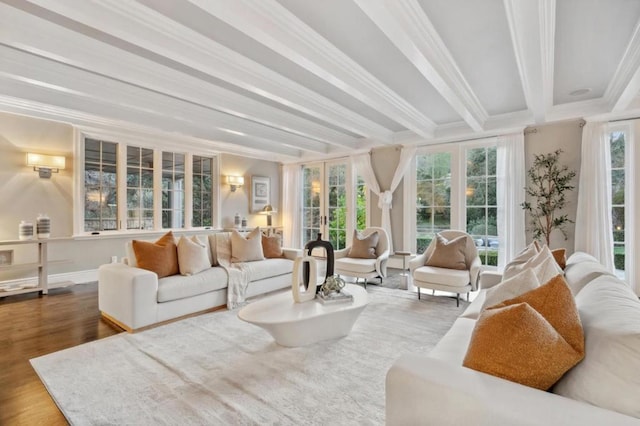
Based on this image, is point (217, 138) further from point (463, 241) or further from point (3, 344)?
point (463, 241)

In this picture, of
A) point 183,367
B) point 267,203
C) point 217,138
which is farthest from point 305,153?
point 183,367

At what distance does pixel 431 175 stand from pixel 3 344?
6056 mm

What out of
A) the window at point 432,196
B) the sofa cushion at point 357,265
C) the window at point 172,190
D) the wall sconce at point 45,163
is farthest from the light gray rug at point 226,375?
the window at point 172,190

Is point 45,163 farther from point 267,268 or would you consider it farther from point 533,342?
point 533,342

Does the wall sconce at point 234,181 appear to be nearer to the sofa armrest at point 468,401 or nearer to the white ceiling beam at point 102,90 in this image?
the white ceiling beam at point 102,90

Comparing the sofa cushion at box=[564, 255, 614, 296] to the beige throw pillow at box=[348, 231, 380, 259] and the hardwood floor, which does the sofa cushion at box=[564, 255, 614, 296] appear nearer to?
the beige throw pillow at box=[348, 231, 380, 259]

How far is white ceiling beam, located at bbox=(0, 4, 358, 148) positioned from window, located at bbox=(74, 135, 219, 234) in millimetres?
2511

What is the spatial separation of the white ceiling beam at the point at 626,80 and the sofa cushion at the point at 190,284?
4.53m

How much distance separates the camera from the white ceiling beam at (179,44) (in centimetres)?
217

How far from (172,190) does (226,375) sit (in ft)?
15.6

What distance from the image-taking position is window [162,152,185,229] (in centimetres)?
592

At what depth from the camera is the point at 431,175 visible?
5867mm

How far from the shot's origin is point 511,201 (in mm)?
4875

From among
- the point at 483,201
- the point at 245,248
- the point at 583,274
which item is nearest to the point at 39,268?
the point at 245,248
